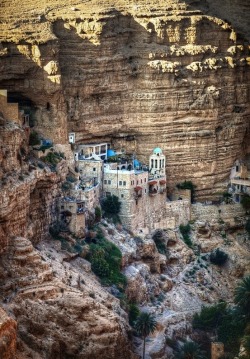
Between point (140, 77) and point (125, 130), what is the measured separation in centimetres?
227

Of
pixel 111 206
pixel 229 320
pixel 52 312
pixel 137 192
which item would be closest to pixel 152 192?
pixel 137 192

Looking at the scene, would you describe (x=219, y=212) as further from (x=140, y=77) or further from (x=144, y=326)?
(x=144, y=326)

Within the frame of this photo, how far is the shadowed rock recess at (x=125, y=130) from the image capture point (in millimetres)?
73188

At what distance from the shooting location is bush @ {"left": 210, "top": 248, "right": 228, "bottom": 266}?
83.2 meters

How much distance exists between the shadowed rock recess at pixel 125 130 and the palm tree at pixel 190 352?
96 cm

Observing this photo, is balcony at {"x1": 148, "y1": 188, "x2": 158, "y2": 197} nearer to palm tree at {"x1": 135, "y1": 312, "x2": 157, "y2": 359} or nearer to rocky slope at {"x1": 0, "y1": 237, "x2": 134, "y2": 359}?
palm tree at {"x1": 135, "y1": 312, "x2": 157, "y2": 359}

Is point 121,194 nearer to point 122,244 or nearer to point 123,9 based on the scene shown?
point 122,244

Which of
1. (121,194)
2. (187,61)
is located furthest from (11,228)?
(187,61)

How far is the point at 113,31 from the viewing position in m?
82.1

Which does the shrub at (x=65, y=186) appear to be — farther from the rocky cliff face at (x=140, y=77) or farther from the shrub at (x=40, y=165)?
the rocky cliff face at (x=140, y=77)

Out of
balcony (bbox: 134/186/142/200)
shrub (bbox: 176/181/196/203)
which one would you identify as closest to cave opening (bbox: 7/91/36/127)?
balcony (bbox: 134/186/142/200)

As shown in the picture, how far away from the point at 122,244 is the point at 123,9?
9.89 m

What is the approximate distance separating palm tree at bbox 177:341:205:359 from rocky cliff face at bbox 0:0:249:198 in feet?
34.5

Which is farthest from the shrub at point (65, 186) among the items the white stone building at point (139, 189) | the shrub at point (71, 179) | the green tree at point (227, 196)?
the green tree at point (227, 196)
